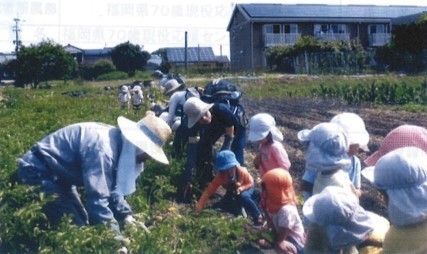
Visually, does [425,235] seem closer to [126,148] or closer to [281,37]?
[126,148]

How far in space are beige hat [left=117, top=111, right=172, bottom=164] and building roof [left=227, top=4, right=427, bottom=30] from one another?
32.6 feet

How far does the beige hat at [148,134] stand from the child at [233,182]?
1085mm

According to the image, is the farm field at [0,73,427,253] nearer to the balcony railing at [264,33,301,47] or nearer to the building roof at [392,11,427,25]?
the building roof at [392,11,427,25]

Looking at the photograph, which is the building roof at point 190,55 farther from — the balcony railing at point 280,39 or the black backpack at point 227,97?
the black backpack at point 227,97

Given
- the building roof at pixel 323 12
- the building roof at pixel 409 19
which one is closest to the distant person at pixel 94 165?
the building roof at pixel 323 12

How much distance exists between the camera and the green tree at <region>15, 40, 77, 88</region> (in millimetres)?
19141

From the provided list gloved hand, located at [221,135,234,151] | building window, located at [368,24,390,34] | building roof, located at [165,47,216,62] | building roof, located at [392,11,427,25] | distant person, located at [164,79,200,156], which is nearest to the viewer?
gloved hand, located at [221,135,234,151]

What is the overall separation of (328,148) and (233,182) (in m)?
1.35

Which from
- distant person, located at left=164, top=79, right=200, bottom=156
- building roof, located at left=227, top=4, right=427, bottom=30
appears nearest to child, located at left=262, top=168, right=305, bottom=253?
distant person, located at left=164, top=79, right=200, bottom=156

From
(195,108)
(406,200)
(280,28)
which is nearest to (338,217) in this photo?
(406,200)

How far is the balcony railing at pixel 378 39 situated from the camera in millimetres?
17109

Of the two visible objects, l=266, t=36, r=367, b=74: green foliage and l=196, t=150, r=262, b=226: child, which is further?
l=266, t=36, r=367, b=74: green foliage

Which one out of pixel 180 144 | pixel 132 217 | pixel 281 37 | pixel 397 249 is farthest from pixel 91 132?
pixel 281 37

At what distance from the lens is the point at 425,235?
2.96 m
